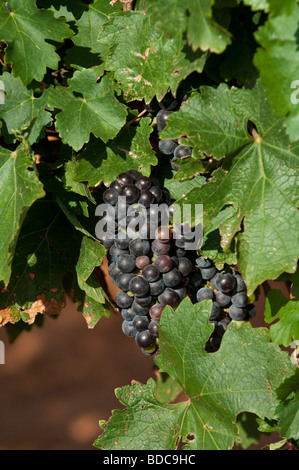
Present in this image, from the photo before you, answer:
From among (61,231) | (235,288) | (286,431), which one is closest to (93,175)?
(61,231)

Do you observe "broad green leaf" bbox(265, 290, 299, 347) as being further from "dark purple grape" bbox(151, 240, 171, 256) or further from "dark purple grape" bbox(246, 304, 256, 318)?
"dark purple grape" bbox(151, 240, 171, 256)

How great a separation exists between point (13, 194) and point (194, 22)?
0.45 m

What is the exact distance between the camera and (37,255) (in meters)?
1.34

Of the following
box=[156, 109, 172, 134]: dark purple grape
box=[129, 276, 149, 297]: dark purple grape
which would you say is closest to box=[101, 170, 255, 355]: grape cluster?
box=[129, 276, 149, 297]: dark purple grape

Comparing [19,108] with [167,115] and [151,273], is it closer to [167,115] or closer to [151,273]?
[167,115]

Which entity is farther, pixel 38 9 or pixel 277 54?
pixel 38 9

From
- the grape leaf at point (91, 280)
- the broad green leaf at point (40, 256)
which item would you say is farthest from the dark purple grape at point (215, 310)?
Answer: the broad green leaf at point (40, 256)

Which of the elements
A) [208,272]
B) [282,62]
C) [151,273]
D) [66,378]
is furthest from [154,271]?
[66,378]

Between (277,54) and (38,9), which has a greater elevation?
(277,54)

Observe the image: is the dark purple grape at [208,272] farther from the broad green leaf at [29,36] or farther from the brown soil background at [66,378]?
the brown soil background at [66,378]

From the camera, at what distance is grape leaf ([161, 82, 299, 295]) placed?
1.00 m
